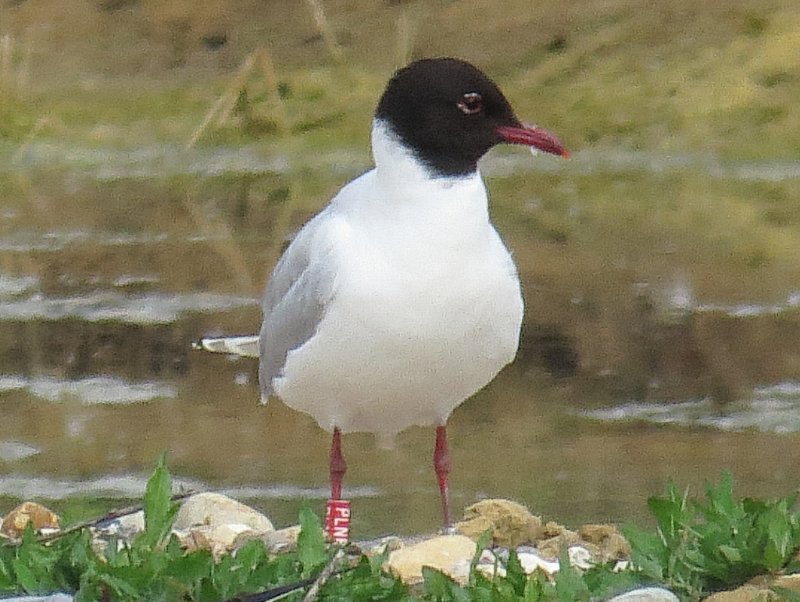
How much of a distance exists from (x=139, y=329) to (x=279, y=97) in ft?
20.0

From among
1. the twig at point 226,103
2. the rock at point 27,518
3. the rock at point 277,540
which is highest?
the rock at point 277,540

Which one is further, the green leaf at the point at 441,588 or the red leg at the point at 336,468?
the red leg at the point at 336,468

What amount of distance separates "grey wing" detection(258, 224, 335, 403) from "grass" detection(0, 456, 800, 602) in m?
0.92

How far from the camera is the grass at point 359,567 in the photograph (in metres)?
3.43

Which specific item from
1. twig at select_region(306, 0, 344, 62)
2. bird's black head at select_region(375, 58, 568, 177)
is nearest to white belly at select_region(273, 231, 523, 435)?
bird's black head at select_region(375, 58, 568, 177)

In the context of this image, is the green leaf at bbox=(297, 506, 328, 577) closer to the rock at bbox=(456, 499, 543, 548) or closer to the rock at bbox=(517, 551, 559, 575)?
the rock at bbox=(517, 551, 559, 575)

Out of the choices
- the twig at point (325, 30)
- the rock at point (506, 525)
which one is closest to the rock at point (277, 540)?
the rock at point (506, 525)

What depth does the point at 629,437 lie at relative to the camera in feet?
19.7

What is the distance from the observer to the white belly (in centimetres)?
445

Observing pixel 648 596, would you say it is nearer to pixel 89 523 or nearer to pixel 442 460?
pixel 89 523

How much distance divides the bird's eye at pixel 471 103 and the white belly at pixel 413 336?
315mm

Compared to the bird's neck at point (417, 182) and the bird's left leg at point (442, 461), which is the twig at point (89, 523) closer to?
the bird's neck at point (417, 182)

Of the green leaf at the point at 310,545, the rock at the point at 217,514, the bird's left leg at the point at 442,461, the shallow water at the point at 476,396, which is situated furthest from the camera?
the shallow water at the point at 476,396

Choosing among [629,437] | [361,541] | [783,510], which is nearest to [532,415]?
[629,437]
